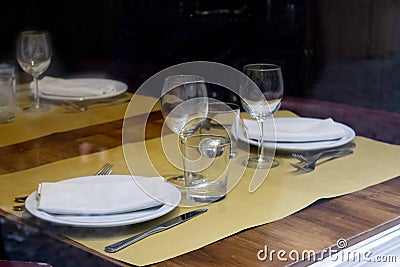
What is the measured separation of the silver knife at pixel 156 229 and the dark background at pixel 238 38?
1375 millimetres

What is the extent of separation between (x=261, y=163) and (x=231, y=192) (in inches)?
5.1

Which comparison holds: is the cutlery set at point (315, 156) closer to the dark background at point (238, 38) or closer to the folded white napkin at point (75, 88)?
the folded white napkin at point (75, 88)

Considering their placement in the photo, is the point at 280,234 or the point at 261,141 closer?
the point at 280,234

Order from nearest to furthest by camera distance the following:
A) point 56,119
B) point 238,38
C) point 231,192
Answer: point 231,192, point 56,119, point 238,38

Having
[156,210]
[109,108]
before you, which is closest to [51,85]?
[109,108]

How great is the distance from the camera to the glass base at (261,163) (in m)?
1.05

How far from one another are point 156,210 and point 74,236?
107 mm

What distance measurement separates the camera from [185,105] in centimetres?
104

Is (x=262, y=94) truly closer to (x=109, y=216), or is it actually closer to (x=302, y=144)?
(x=302, y=144)

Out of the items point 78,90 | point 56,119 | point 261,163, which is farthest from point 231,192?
point 78,90

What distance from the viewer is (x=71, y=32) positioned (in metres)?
2.62

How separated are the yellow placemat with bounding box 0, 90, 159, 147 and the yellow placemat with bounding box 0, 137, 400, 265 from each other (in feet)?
0.59

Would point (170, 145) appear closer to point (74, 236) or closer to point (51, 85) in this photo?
point (74, 236)

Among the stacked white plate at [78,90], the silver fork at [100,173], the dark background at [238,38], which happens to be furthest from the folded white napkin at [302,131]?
the dark background at [238,38]
